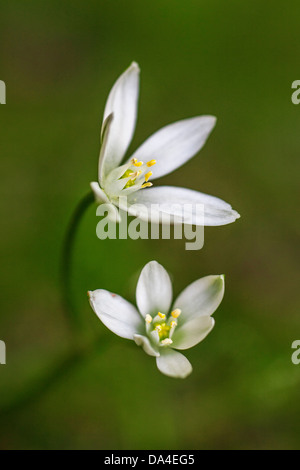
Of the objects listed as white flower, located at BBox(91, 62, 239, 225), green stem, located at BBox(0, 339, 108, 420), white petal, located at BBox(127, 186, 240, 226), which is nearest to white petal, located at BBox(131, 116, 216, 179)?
white flower, located at BBox(91, 62, 239, 225)

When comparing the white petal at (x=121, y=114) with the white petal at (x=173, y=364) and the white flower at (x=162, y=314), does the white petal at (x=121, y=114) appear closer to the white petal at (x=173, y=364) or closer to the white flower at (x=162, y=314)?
the white flower at (x=162, y=314)

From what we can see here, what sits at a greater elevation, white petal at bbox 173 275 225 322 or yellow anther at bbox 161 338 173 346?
white petal at bbox 173 275 225 322

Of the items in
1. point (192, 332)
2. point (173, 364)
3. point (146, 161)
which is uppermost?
point (146, 161)

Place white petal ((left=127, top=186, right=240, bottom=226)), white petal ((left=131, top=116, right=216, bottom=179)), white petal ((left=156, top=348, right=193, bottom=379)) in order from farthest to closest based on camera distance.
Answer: white petal ((left=131, top=116, right=216, bottom=179)), white petal ((left=127, top=186, right=240, bottom=226)), white petal ((left=156, top=348, right=193, bottom=379))

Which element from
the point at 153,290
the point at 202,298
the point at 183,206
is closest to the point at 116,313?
the point at 153,290

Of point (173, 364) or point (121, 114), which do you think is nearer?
point (173, 364)

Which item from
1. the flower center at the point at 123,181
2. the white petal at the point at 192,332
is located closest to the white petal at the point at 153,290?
the white petal at the point at 192,332

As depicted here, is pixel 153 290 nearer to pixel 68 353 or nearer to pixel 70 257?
pixel 70 257

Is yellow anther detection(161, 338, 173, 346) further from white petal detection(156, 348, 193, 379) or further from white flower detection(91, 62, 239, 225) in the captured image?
white flower detection(91, 62, 239, 225)
